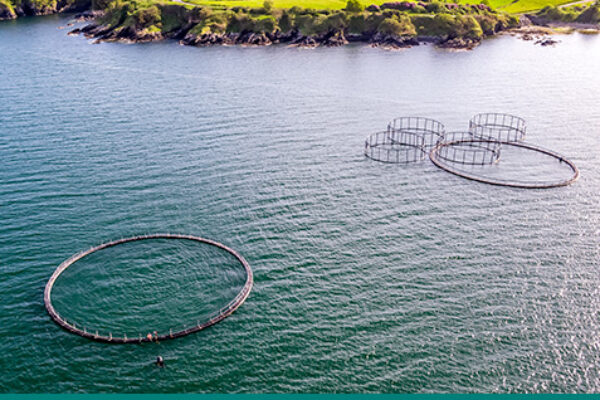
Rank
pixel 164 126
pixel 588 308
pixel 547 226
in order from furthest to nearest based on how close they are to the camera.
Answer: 1. pixel 164 126
2. pixel 547 226
3. pixel 588 308

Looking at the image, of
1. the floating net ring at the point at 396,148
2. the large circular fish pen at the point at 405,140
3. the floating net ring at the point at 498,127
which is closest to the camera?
the floating net ring at the point at 396,148

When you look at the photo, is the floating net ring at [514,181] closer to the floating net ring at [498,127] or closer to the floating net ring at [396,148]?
the floating net ring at [396,148]

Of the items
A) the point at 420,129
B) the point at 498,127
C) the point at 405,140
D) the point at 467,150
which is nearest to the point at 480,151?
the point at 467,150

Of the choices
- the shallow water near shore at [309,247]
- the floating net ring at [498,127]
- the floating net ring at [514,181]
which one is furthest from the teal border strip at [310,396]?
the floating net ring at [498,127]

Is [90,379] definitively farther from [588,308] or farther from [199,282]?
[588,308]

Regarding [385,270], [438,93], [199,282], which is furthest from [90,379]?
[438,93]

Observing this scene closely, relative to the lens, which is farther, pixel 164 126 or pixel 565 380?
pixel 164 126

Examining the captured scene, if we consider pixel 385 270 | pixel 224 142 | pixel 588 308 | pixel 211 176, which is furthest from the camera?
pixel 224 142
